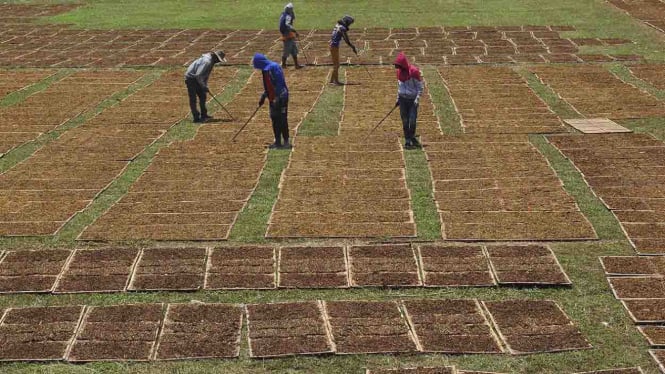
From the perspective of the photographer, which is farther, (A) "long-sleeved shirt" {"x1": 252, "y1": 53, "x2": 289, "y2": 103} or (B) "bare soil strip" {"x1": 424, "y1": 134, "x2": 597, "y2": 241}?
(A) "long-sleeved shirt" {"x1": 252, "y1": 53, "x2": 289, "y2": 103}

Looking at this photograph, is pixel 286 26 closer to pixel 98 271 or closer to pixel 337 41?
pixel 337 41

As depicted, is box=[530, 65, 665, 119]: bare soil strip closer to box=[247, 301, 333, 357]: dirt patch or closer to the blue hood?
the blue hood

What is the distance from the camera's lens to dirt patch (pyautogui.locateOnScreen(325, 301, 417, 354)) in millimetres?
6794

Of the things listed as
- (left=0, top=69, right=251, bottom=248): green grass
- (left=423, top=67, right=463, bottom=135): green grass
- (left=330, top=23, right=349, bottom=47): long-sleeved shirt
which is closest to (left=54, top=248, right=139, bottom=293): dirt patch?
(left=0, top=69, right=251, bottom=248): green grass

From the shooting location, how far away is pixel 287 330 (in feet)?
23.2

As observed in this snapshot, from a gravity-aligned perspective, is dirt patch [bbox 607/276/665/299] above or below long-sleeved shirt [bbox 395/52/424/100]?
below

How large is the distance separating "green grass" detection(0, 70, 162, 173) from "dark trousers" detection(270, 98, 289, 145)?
449cm

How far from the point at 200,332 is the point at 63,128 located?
8828 millimetres

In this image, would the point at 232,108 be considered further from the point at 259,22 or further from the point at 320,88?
the point at 259,22

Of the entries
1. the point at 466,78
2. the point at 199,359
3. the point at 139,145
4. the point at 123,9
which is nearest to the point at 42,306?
the point at 199,359

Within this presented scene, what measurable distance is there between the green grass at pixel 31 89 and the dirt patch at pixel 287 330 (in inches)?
457

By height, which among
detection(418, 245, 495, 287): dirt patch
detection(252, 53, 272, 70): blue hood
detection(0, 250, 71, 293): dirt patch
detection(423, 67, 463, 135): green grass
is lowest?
detection(423, 67, 463, 135): green grass

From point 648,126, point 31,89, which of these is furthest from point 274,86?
point 31,89

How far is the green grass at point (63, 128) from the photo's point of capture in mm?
12523
